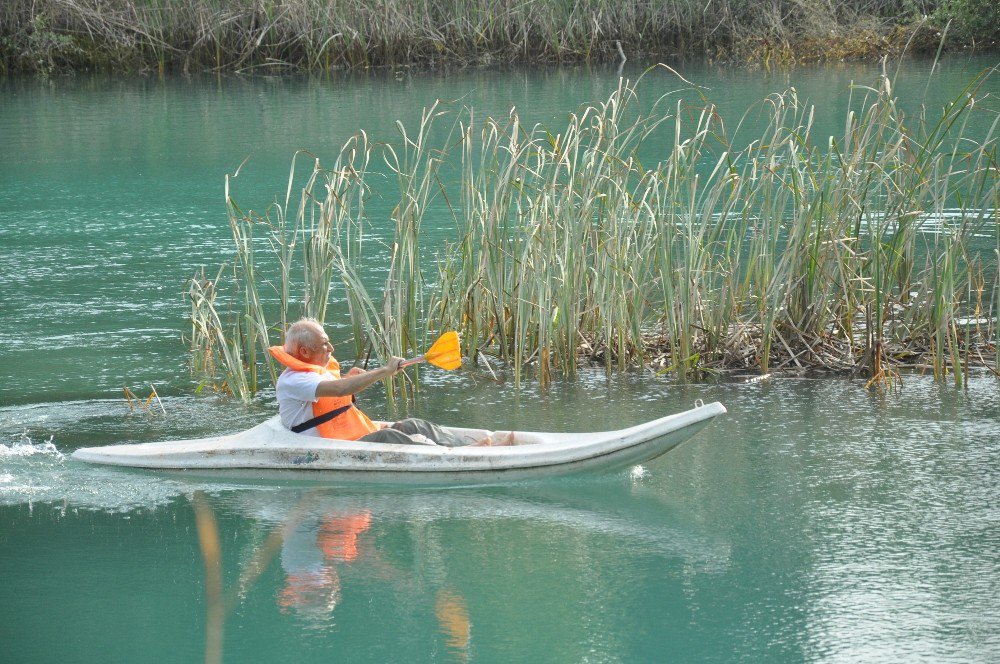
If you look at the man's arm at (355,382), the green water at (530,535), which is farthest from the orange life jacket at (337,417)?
the green water at (530,535)

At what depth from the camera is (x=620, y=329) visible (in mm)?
6438

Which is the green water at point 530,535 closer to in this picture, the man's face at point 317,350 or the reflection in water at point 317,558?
the reflection in water at point 317,558

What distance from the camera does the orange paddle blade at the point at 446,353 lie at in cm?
489

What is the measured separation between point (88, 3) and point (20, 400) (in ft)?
58.9

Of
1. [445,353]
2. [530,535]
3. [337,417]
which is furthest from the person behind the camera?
[337,417]

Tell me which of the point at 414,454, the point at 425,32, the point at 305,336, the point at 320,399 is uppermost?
the point at 425,32

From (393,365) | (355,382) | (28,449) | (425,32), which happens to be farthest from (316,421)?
(425,32)

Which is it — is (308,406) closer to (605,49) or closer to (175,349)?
(175,349)

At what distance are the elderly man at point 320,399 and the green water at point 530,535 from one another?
26cm

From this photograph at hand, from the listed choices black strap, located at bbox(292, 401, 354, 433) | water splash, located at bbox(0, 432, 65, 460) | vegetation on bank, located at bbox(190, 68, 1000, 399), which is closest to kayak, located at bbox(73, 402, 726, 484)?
black strap, located at bbox(292, 401, 354, 433)

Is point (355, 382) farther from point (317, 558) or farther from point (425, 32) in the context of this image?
point (425, 32)

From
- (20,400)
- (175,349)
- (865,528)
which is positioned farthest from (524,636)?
(175,349)

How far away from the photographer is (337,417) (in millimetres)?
5234

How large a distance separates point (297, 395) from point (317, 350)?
0.20 m
